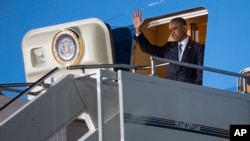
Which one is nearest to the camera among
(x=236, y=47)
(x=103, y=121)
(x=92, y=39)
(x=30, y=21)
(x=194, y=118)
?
(x=103, y=121)

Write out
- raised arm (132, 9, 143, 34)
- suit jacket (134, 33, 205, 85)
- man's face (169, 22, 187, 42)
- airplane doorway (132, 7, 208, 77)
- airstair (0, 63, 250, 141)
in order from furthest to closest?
airplane doorway (132, 7, 208, 77)
raised arm (132, 9, 143, 34)
man's face (169, 22, 187, 42)
suit jacket (134, 33, 205, 85)
airstair (0, 63, 250, 141)

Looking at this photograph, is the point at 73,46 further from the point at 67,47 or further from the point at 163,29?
the point at 163,29

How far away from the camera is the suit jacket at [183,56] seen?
292 inches

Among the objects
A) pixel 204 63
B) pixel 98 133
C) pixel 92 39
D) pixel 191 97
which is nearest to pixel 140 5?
pixel 92 39

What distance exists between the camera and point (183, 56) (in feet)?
25.3

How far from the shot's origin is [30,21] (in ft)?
35.8

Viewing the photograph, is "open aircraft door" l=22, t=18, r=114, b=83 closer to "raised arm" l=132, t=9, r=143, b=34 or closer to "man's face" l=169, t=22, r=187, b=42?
"raised arm" l=132, t=9, r=143, b=34

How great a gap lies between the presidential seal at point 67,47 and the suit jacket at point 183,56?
106 centimetres

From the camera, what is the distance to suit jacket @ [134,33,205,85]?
741cm

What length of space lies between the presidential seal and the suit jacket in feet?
3.48

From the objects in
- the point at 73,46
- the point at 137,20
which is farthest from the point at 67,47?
the point at 137,20

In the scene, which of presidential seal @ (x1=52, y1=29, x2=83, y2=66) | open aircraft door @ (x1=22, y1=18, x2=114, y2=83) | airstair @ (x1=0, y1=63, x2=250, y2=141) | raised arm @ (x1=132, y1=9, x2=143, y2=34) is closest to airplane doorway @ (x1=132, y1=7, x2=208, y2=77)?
raised arm @ (x1=132, y1=9, x2=143, y2=34)

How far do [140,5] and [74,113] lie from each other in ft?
9.66

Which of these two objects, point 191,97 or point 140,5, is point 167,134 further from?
point 140,5
